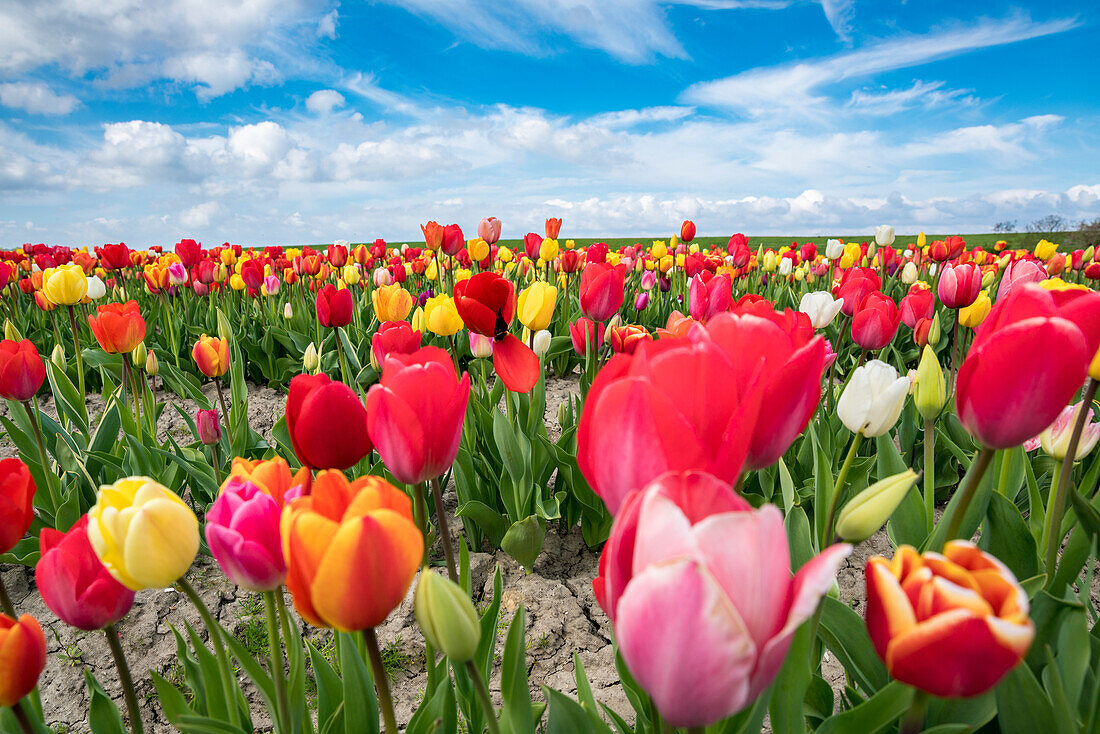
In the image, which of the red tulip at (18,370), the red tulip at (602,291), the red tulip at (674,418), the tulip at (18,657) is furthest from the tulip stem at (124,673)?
the red tulip at (602,291)

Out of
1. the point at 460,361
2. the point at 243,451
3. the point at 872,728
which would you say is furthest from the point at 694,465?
the point at 460,361

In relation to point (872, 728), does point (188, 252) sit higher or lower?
higher

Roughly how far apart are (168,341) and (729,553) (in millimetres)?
6360

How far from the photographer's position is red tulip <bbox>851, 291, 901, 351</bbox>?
8.22 ft

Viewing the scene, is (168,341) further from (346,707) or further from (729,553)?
(729,553)

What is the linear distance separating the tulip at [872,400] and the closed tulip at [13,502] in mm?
1622

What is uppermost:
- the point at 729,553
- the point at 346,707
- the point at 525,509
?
the point at 729,553

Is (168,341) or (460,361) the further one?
(168,341)

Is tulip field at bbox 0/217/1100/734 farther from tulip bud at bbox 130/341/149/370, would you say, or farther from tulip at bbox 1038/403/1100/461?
tulip bud at bbox 130/341/149/370

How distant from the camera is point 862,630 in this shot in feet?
4.07

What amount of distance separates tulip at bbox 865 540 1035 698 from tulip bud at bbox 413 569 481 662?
47 cm

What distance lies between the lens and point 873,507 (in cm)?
90

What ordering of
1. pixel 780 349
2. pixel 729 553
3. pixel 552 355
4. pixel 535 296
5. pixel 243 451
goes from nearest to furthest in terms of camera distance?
pixel 729 553 < pixel 780 349 < pixel 535 296 < pixel 243 451 < pixel 552 355

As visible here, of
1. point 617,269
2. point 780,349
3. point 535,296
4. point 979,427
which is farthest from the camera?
point 617,269
